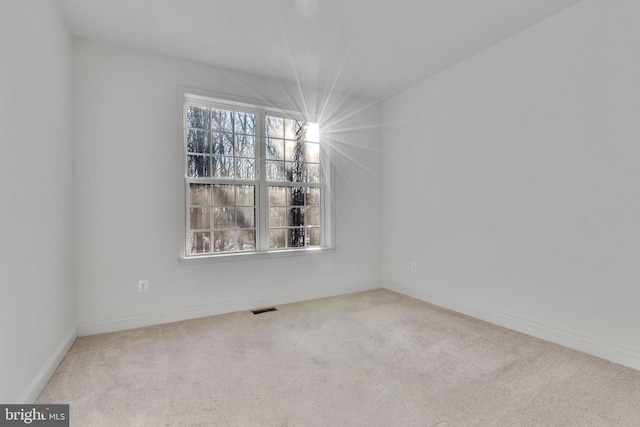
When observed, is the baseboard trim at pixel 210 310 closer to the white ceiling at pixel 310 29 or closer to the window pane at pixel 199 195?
the window pane at pixel 199 195

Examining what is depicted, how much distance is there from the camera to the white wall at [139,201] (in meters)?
2.81

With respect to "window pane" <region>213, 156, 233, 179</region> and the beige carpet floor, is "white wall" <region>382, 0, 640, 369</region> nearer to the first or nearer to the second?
the beige carpet floor

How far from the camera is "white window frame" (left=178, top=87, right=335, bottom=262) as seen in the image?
Result: 3219 mm

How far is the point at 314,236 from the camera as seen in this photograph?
4133 mm

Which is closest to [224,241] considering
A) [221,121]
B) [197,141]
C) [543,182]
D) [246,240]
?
[246,240]

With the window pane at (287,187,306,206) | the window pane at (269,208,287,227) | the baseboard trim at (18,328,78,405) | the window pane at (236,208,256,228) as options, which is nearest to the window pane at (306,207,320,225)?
the window pane at (287,187,306,206)

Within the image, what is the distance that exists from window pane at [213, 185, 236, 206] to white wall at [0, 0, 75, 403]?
1278 millimetres

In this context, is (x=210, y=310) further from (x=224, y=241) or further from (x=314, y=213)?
(x=314, y=213)

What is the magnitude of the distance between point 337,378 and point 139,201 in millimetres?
2443

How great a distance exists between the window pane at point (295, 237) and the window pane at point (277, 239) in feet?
0.23

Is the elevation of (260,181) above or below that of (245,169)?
below

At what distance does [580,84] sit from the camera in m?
2.41

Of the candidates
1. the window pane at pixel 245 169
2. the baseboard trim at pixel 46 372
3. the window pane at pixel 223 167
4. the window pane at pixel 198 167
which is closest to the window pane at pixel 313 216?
the window pane at pixel 245 169

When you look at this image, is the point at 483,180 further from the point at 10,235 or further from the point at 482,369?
the point at 10,235
